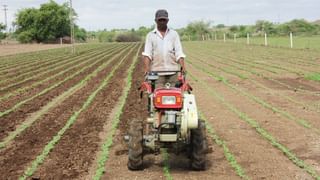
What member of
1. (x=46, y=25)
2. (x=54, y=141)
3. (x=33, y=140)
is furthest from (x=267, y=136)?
(x=46, y=25)

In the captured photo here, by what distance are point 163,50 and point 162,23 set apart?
0.36 m

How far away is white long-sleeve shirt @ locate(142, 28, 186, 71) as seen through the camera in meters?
6.53

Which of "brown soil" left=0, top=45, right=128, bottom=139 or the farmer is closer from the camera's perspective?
the farmer

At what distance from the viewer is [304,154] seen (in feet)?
22.6

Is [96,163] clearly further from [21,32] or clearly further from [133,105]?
[21,32]

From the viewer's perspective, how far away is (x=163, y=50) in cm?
655

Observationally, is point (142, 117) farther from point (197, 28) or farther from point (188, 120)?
point (197, 28)

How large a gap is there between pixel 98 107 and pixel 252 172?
5.61 meters

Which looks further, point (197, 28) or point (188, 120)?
point (197, 28)

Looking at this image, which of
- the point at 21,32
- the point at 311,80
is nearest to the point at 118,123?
the point at 311,80

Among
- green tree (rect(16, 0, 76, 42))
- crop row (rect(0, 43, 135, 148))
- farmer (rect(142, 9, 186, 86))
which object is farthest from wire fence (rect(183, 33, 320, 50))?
farmer (rect(142, 9, 186, 86))

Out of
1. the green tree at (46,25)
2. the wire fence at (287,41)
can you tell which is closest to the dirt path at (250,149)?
the wire fence at (287,41)

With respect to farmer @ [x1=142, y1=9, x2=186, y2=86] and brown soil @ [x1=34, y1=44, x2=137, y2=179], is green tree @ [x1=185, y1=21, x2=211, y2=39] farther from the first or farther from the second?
farmer @ [x1=142, y1=9, x2=186, y2=86]

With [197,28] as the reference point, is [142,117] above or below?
below
